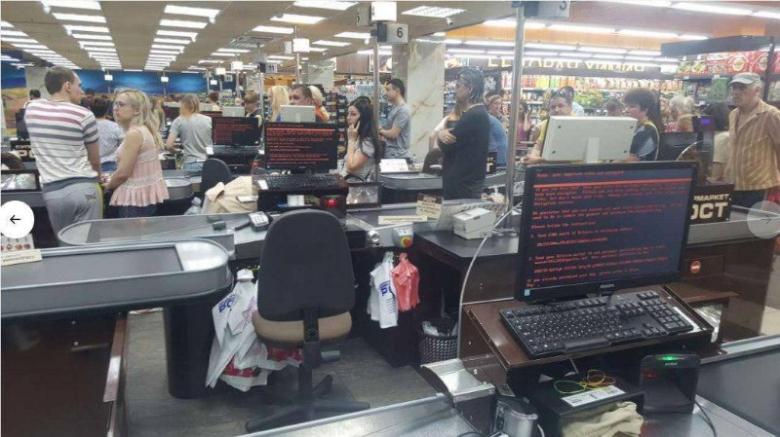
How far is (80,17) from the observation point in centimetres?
984

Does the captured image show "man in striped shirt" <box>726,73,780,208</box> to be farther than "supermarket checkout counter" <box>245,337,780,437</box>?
Yes

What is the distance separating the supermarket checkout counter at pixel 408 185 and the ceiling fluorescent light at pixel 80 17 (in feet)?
25.1

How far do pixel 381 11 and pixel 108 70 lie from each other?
1073 inches

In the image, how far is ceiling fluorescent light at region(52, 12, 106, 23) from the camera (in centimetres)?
964

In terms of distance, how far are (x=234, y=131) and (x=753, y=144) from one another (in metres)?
4.79

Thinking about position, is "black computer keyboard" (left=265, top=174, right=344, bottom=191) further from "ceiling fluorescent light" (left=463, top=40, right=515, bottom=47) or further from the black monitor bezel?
"ceiling fluorescent light" (left=463, top=40, right=515, bottom=47)

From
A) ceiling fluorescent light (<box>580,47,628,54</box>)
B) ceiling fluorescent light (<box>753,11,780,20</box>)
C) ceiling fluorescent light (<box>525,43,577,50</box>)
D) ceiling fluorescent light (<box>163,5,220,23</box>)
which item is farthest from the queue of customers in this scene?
ceiling fluorescent light (<box>580,47,628,54</box>)

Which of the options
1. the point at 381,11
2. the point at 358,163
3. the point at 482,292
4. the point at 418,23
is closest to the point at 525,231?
the point at 482,292

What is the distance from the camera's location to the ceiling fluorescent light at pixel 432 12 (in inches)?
316

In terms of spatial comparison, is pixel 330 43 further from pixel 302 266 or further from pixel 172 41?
pixel 302 266

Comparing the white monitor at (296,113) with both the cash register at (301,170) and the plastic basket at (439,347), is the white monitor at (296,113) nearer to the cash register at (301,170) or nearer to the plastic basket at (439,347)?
the cash register at (301,170)

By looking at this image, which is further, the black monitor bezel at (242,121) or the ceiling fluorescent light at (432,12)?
the ceiling fluorescent light at (432,12)

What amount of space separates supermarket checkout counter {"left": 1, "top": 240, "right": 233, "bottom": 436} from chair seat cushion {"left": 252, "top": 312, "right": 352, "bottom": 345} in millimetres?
705

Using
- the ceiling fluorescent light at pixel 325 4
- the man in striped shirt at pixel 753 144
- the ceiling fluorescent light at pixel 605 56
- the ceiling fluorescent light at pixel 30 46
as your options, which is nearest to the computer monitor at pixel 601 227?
the man in striped shirt at pixel 753 144
